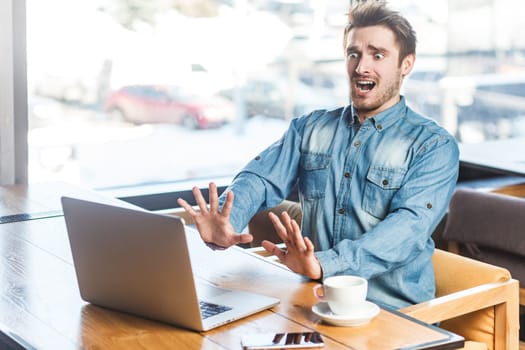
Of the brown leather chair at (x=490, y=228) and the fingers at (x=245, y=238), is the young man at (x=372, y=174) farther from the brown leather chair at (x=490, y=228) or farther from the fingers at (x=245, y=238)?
the brown leather chair at (x=490, y=228)

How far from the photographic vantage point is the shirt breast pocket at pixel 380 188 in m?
2.54

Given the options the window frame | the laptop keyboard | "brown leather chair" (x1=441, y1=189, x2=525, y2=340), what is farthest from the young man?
the window frame

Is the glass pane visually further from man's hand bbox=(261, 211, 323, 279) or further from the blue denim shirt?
man's hand bbox=(261, 211, 323, 279)

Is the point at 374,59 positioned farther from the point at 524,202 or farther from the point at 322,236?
the point at 524,202

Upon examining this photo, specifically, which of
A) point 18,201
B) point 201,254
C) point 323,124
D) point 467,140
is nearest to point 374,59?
point 323,124

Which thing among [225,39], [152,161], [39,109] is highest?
[225,39]

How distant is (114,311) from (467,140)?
325 centimetres

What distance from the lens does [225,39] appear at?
419 cm

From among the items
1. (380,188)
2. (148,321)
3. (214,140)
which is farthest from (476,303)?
(214,140)

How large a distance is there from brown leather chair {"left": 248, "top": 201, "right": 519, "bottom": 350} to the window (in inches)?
70.9

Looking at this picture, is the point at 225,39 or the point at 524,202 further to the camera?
the point at 225,39

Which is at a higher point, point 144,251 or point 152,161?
point 144,251

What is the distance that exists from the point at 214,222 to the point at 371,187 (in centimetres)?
49

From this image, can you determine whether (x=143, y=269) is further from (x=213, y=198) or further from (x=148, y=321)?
(x=213, y=198)
